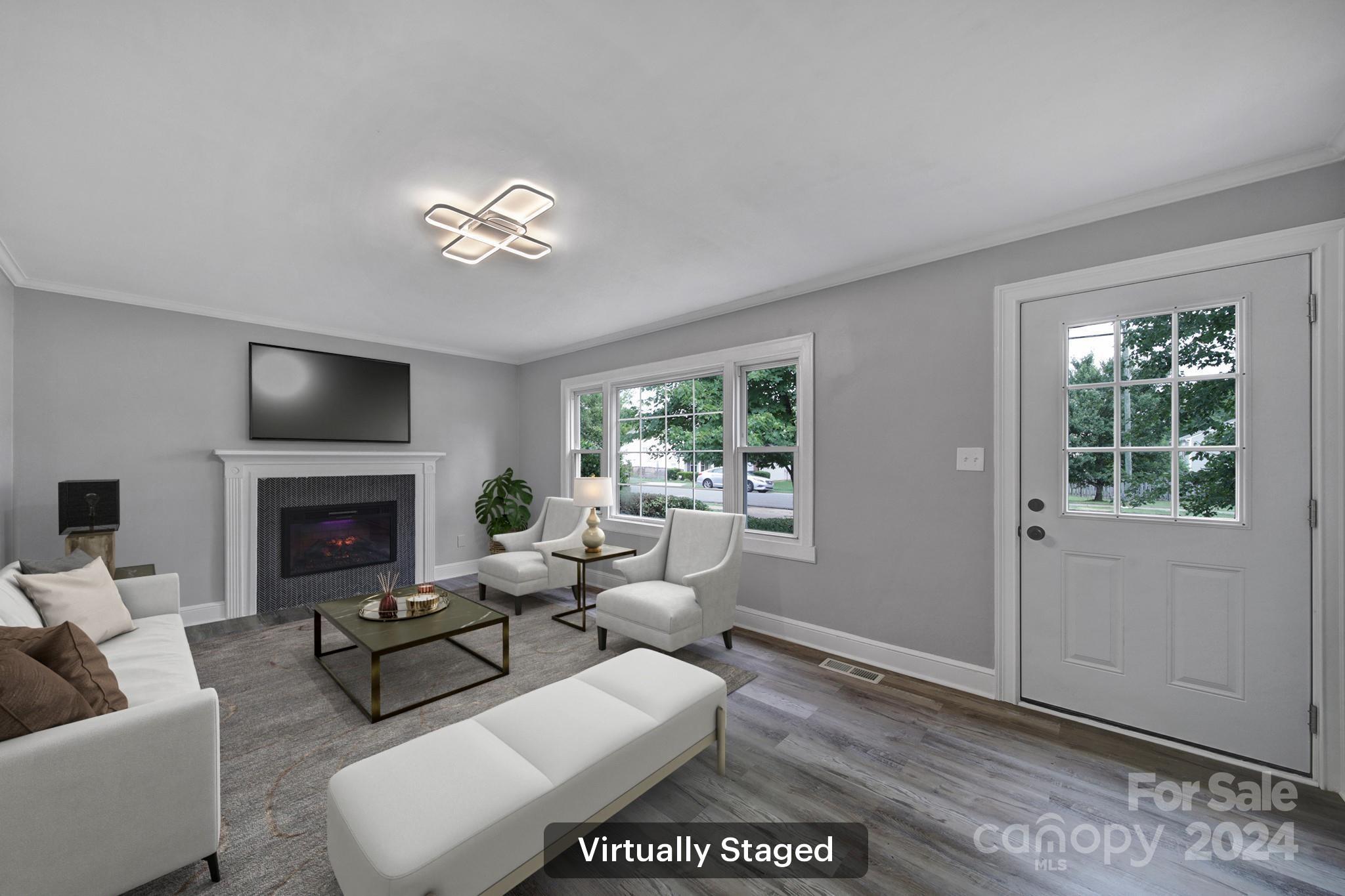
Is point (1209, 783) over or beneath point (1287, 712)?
beneath

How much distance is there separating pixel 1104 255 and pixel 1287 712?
2.05 m

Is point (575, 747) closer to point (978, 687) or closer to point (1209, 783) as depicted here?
point (978, 687)

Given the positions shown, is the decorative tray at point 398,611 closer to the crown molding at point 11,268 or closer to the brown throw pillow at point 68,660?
the brown throw pillow at point 68,660

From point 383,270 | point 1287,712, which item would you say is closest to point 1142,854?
point 1287,712

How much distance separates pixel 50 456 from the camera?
11.6 ft

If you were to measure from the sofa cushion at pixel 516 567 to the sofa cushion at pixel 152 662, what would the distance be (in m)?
1.99

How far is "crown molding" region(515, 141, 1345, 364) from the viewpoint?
205 cm

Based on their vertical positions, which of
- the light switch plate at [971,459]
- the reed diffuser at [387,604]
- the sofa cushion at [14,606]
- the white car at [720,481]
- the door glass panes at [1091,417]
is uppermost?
the door glass panes at [1091,417]

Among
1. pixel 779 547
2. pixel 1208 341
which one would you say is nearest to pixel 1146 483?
pixel 1208 341

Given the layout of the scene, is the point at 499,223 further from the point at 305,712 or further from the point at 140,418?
the point at 140,418

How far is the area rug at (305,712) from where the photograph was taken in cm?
166

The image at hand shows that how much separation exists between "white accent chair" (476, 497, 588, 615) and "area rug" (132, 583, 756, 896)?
234 mm

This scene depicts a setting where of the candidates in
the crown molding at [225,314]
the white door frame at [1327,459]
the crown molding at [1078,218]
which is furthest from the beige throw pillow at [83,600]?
the white door frame at [1327,459]

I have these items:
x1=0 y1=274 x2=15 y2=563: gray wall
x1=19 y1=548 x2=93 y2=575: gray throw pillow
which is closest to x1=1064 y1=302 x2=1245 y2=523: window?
x1=19 y1=548 x2=93 y2=575: gray throw pillow
